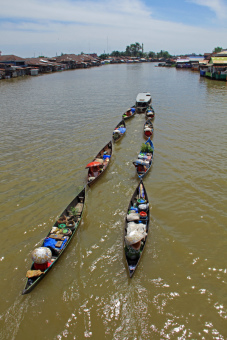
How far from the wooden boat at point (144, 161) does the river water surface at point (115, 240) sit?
1.93ft

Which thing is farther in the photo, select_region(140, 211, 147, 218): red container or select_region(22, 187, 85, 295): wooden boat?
select_region(140, 211, 147, 218): red container

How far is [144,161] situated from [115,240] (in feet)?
26.7

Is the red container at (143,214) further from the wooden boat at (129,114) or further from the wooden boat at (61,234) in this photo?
the wooden boat at (129,114)

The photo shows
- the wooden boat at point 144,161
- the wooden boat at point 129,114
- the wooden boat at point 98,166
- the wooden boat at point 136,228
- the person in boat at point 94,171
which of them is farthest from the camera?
the wooden boat at point 129,114

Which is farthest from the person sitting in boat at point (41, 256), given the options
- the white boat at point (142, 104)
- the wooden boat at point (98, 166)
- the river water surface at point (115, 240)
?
the white boat at point (142, 104)

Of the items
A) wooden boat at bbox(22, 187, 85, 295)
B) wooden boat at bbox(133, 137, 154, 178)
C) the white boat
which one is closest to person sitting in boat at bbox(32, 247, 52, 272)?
wooden boat at bbox(22, 187, 85, 295)

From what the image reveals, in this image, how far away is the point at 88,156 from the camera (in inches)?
846

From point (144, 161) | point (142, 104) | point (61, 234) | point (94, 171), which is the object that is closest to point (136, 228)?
point (61, 234)

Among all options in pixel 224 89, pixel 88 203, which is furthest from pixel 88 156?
pixel 224 89

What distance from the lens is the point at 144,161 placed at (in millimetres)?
18750

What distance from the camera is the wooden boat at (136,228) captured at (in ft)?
33.9

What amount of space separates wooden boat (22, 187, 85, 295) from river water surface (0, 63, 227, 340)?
42 centimetres

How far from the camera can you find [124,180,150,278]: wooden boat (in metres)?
10.3

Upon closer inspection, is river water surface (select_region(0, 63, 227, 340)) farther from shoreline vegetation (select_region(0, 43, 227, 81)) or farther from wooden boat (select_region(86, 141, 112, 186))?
shoreline vegetation (select_region(0, 43, 227, 81))
